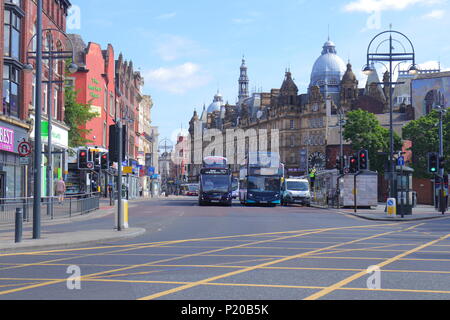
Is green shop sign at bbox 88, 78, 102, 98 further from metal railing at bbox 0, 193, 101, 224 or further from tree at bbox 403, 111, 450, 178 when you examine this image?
tree at bbox 403, 111, 450, 178

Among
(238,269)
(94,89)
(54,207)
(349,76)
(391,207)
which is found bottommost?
(238,269)

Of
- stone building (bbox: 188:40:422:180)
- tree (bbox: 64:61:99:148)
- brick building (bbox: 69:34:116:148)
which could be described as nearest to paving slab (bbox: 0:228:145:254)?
tree (bbox: 64:61:99:148)

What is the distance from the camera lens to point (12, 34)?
3478cm

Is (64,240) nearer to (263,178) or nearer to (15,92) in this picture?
(15,92)

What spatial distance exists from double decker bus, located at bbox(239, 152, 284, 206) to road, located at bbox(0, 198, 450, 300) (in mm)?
29687

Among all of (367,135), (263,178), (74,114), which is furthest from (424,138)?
(74,114)

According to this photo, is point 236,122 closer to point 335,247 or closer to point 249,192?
point 249,192

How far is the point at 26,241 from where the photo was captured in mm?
16984

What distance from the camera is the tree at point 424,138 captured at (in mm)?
66875

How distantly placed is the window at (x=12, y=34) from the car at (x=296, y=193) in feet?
86.2

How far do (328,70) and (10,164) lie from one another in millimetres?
105040

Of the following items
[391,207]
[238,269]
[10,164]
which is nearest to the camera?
[238,269]

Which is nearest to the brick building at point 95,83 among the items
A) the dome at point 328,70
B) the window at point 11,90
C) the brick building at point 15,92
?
the brick building at point 15,92

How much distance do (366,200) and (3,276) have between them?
126 feet
